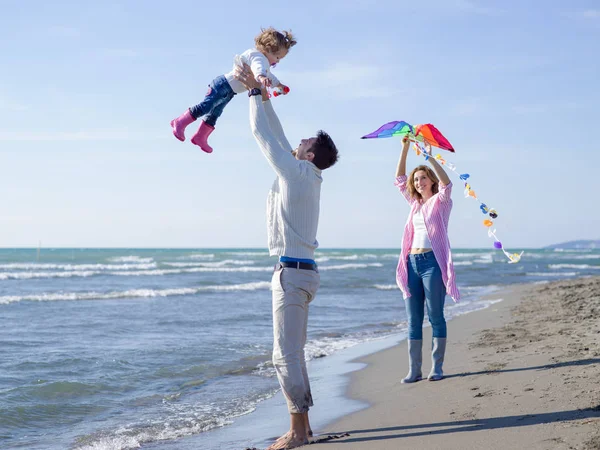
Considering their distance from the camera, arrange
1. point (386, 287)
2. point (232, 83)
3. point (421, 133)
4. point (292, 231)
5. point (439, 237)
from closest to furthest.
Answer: point (292, 231) → point (232, 83) → point (439, 237) → point (421, 133) → point (386, 287)

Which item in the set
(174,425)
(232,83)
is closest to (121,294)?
(174,425)

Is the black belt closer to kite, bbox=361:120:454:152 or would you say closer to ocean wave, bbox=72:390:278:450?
ocean wave, bbox=72:390:278:450

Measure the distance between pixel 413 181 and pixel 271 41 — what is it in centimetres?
229

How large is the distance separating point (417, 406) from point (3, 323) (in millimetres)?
8771

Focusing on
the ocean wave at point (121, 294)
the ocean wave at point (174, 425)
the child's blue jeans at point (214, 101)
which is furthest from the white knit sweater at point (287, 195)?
the ocean wave at point (121, 294)

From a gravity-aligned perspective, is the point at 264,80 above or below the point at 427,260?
above

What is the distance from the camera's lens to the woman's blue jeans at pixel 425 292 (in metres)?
5.10

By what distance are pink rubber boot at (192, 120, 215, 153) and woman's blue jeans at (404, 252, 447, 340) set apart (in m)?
2.12

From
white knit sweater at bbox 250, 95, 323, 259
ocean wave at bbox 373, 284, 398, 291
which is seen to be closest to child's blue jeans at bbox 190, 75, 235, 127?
white knit sweater at bbox 250, 95, 323, 259

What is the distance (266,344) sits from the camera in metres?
8.52

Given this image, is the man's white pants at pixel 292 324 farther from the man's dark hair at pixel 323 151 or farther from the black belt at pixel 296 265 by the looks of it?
the man's dark hair at pixel 323 151

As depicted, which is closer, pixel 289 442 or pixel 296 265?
pixel 296 265

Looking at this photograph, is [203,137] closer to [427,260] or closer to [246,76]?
[246,76]

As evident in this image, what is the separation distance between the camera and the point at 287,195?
10.9 ft
